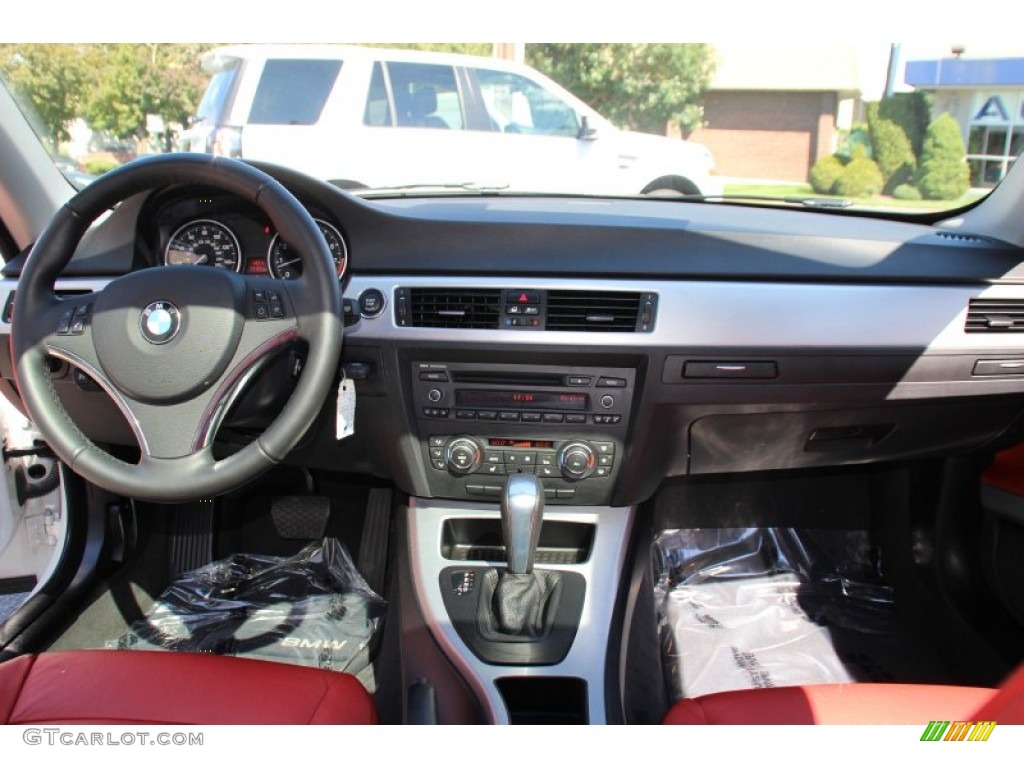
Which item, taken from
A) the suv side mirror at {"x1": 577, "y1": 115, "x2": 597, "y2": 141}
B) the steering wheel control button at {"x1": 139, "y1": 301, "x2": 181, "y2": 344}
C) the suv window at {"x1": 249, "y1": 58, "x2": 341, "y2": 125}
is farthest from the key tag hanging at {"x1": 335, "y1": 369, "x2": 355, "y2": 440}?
the suv window at {"x1": 249, "y1": 58, "x2": 341, "y2": 125}

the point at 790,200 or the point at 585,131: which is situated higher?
the point at 585,131

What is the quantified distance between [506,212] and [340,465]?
0.82 m

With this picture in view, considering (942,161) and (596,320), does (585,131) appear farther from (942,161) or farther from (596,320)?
(596,320)

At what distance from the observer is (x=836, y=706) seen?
1.44 m

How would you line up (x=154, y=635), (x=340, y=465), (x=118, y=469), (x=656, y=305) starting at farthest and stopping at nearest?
(x=154, y=635) → (x=340, y=465) → (x=656, y=305) → (x=118, y=469)

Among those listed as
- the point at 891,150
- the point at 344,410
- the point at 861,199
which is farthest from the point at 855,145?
the point at 344,410

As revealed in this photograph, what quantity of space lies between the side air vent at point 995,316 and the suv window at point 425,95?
6.41ft

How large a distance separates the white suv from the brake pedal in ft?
3.48

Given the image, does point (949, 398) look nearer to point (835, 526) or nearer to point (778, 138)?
point (835, 526)

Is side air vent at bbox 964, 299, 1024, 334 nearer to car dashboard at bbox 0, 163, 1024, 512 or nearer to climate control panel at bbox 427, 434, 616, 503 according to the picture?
car dashboard at bbox 0, 163, 1024, 512

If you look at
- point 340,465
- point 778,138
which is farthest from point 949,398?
point 340,465

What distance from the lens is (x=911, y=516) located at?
267 centimetres

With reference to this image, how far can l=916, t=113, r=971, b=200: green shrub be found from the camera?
2.38m

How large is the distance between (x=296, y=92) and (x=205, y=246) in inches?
86.1
